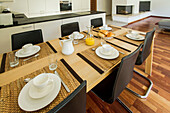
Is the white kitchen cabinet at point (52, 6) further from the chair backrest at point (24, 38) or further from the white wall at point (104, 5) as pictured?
the white wall at point (104, 5)

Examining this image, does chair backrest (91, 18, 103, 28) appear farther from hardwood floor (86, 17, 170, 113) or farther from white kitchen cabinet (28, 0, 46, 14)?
white kitchen cabinet (28, 0, 46, 14)

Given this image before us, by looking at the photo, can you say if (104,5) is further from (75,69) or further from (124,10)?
(75,69)

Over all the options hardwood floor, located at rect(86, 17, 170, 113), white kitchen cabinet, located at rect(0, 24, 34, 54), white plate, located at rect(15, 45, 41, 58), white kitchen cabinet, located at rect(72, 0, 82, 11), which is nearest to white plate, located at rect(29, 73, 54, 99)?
white plate, located at rect(15, 45, 41, 58)

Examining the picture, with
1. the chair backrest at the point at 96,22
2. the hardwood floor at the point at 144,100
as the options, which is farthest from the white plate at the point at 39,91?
the chair backrest at the point at 96,22

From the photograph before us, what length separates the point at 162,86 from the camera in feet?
5.13

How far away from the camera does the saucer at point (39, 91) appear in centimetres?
59

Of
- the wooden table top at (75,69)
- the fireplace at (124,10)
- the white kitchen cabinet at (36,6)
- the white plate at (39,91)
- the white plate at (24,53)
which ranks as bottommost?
the white plate at (39,91)

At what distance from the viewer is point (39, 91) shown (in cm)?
62

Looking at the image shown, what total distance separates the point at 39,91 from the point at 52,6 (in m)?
2.98

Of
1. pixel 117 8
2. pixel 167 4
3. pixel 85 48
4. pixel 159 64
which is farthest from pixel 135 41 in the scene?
pixel 167 4

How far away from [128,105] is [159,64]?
4.45 feet

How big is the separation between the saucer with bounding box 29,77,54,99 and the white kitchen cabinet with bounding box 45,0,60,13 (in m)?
2.82

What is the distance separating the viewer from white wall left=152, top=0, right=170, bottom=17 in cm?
671

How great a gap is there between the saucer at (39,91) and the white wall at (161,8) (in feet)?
29.8
